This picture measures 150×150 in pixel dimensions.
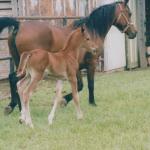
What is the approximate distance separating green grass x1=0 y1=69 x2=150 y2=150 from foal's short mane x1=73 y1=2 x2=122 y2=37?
1.30 meters

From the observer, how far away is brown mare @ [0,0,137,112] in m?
8.54

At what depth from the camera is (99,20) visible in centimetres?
930

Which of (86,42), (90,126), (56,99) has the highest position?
(86,42)

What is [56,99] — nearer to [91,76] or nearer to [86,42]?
[86,42]

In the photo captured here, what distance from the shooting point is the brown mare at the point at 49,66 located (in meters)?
7.45

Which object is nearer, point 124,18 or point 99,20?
point 99,20

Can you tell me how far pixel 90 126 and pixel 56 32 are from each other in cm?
224

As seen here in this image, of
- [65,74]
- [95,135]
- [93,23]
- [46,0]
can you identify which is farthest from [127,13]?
[46,0]

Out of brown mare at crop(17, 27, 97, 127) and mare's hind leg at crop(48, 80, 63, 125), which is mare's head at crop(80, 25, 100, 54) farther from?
mare's hind leg at crop(48, 80, 63, 125)

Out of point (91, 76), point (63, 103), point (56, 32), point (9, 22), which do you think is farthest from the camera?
point (91, 76)

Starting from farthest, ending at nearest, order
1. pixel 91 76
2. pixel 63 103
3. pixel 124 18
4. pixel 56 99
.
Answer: pixel 124 18 < pixel 91 76 < pixel 63 103 < pixel 56 99

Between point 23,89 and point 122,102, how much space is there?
2156 mm

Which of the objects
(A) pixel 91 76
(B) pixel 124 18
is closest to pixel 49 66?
(A) pixel 91 76

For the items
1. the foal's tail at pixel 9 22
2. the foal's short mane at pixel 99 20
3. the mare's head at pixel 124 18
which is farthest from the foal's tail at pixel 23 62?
the mare's head at pixel 124 18
